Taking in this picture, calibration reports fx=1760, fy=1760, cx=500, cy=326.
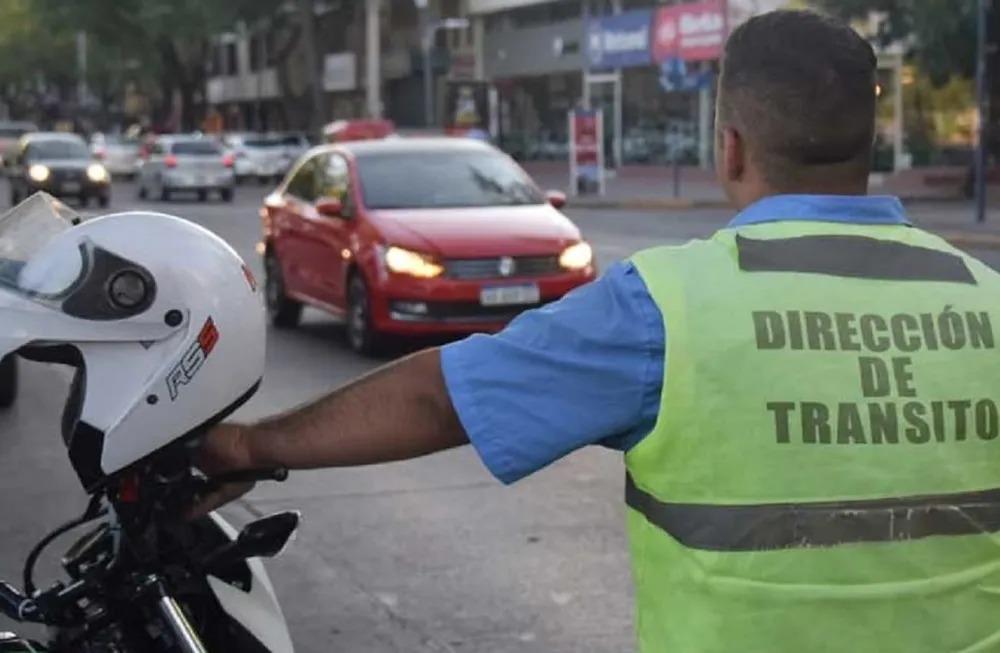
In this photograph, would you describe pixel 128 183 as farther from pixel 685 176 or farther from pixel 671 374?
pixel 671 374

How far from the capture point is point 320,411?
2039mm

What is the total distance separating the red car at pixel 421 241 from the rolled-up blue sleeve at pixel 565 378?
1052 centimetres

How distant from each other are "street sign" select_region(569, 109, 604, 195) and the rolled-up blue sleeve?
119ft

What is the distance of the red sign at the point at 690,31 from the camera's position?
42.9 m

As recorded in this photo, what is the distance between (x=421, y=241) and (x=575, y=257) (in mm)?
1129

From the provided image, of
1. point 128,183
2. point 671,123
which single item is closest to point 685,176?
point 671,123

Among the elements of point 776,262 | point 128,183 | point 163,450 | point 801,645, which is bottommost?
point 128,183

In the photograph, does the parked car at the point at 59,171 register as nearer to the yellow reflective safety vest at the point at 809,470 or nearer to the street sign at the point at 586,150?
the street sign at the point at 586,150

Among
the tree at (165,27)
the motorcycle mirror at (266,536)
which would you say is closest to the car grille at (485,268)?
the motorcycle mirror at (266,536)

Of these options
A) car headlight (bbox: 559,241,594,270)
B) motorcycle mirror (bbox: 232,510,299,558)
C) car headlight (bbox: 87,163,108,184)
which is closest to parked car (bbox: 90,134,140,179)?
car headlight (bbox: 87,163,108,184)

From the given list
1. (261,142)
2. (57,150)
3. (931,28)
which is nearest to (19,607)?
(931,28)

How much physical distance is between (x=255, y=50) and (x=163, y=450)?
78.6m

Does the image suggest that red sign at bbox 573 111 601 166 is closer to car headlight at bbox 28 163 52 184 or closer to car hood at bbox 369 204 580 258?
car headlight at bbox 28 163 52 184

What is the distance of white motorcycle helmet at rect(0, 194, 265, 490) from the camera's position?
214cm
